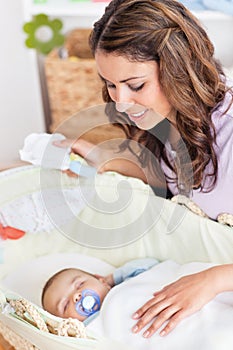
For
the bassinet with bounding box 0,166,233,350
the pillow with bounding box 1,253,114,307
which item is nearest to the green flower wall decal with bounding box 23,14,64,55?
the bassinet with bounding box 0,166,233,350

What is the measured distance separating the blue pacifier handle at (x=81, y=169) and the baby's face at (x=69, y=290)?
0.28 meters

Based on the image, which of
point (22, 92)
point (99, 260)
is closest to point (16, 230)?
point (99, 260)

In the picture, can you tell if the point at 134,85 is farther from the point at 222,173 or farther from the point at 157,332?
the point at 157,332

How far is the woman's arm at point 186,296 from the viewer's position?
3.98 feet

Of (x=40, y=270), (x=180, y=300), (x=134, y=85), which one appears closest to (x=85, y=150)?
(x=40, y=270)

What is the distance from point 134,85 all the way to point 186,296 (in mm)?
435

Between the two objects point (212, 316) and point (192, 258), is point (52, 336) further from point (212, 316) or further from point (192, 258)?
point (192, 258)

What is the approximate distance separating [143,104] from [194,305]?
1.38 ft

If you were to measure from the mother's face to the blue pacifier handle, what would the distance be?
35 cm

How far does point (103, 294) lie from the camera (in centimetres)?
148

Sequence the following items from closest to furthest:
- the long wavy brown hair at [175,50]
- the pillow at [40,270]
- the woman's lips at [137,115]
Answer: the long wavy brown hair at [175,50]
the woman's lips at [137,115]
the pillow at [40,270]

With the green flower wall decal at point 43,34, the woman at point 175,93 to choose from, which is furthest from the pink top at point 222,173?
the green flower wall decal at point 43,34

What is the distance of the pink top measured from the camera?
1.34 metres

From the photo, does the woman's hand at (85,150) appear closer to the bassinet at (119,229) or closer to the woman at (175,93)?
the bassinet at (119,229)
